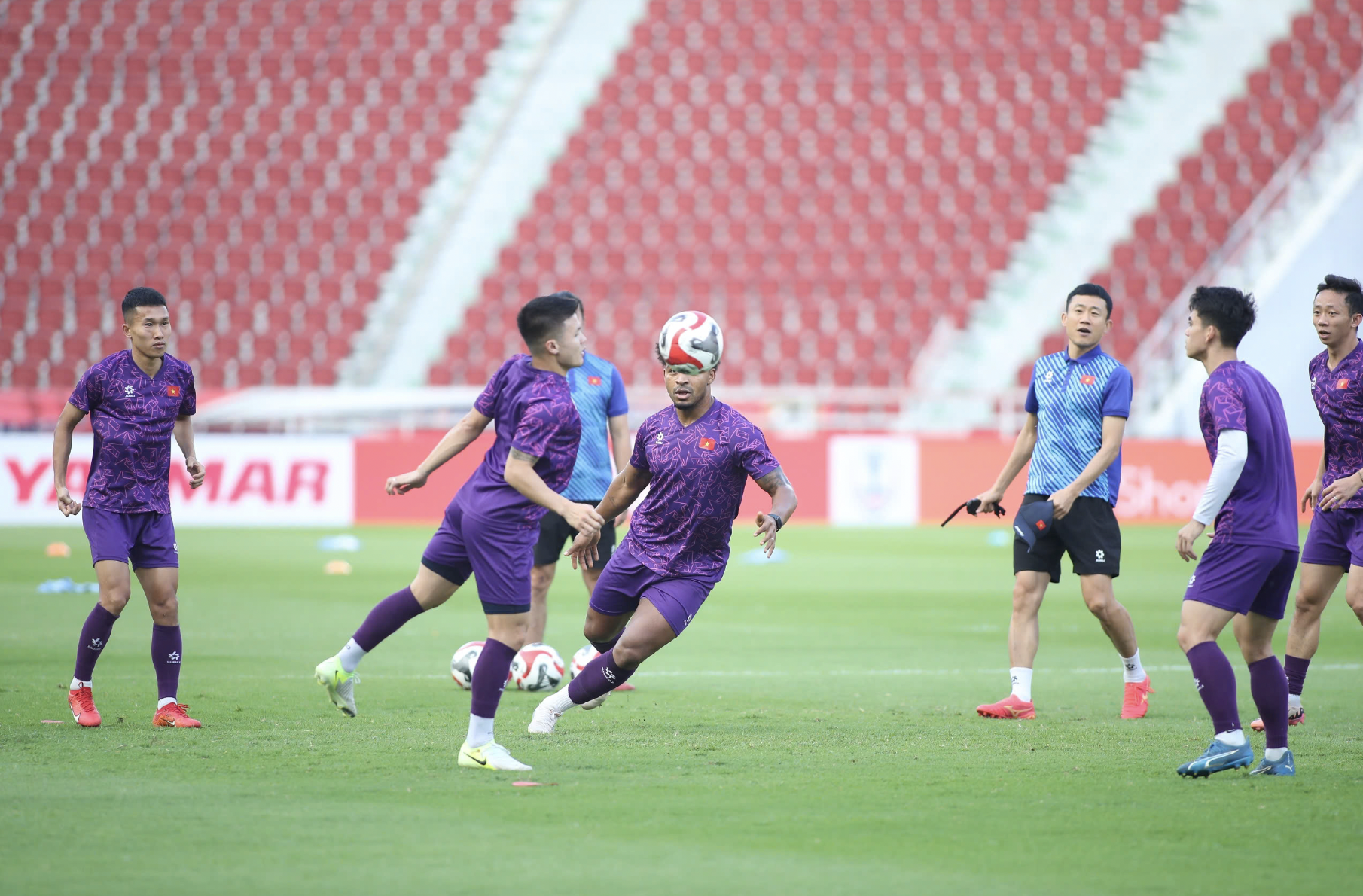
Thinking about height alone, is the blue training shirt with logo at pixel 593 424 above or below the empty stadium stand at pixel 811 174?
below

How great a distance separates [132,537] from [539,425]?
2338 millimetres

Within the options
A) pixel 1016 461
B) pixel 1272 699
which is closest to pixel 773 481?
pixel 1272 699

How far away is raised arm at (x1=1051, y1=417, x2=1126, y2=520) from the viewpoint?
8.13 meters

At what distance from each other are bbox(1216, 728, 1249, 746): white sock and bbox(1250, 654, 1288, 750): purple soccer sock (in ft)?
0.53

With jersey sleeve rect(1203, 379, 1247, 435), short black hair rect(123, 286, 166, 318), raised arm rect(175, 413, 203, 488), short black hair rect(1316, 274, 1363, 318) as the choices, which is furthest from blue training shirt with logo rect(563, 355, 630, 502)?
jersey sleeve rect(1203, 379, 1247, 435)

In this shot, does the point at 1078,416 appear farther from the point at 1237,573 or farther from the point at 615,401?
the point at 615,401

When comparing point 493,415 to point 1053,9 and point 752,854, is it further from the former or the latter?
point 1053,9

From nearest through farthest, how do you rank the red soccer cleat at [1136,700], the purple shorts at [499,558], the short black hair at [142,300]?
the purple shorts at [499,558], the short black hair at [142,300], the red soccer cleat at [1136,700]

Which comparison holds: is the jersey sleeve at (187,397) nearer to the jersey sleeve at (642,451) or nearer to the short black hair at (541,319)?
the short black hair at (541,319)

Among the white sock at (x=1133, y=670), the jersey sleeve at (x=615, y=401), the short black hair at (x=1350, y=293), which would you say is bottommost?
the white sock at (x=1133, y=670)

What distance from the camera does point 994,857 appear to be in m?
5.09

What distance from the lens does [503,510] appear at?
23.0 feet

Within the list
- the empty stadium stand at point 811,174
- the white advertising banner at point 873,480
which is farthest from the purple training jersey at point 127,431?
the empty stadium stand at point 811,174

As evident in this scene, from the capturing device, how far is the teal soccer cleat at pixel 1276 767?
255 inches
